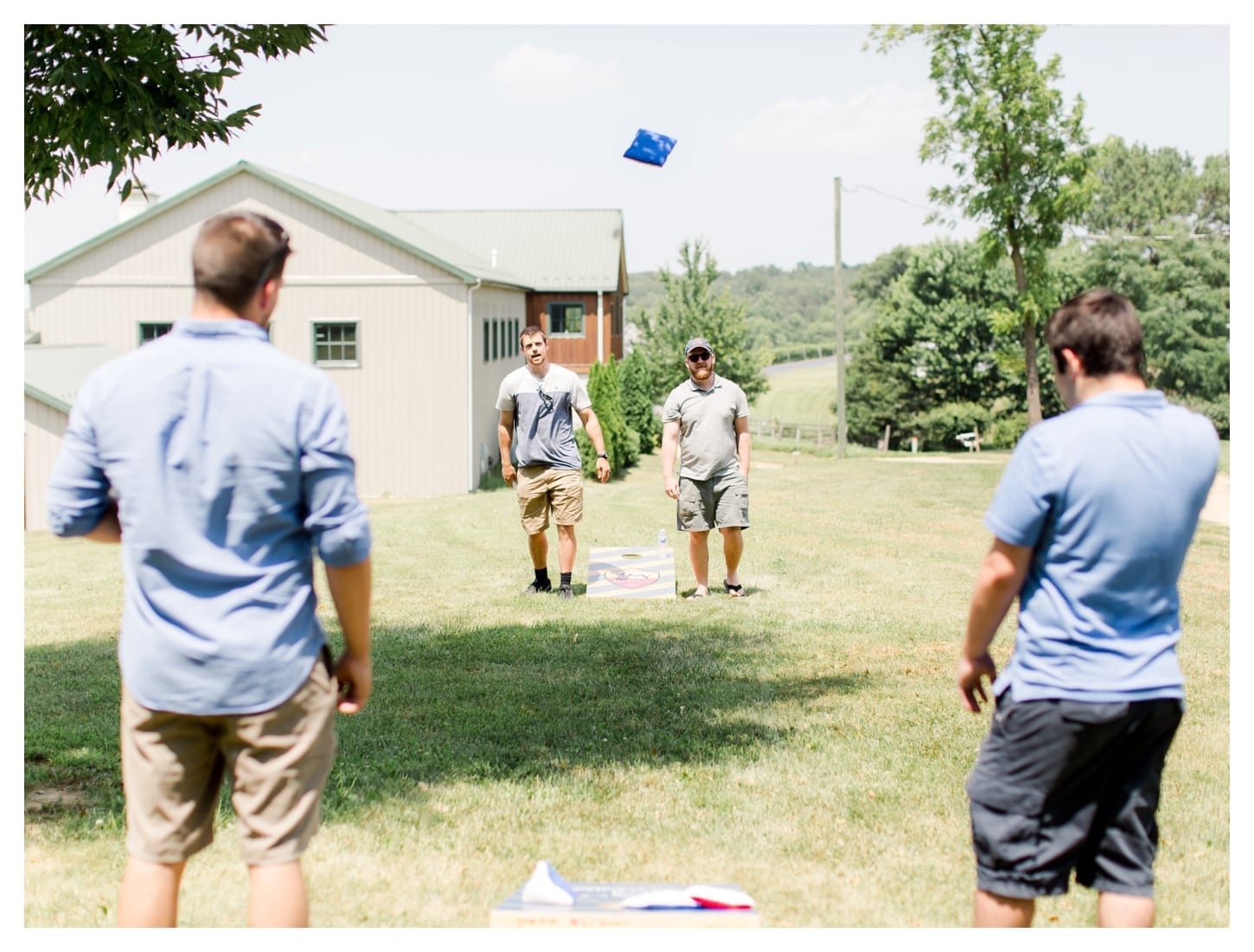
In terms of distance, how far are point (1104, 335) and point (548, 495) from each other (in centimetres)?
744

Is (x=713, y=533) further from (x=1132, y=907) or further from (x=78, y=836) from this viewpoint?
(x=1132, y=907)

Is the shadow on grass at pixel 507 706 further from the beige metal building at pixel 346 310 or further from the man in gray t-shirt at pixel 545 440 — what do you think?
the beige metal building at pixel 346 310

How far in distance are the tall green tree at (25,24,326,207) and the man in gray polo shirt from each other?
4.58 m

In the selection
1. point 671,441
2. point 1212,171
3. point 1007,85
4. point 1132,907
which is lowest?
point 1132,907

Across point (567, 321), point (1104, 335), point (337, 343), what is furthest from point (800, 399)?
point (1104, 335)

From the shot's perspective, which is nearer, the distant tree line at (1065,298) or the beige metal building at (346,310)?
the beige metal building at (346,310)

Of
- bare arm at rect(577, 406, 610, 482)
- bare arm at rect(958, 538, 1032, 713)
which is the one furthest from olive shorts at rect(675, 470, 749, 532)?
bare arm at rect(958, 538, 1032, 713)

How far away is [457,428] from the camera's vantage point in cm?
2823

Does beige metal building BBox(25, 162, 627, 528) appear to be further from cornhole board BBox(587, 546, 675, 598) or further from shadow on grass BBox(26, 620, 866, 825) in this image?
shadow on grass BBox(26, 620, 866, 825)

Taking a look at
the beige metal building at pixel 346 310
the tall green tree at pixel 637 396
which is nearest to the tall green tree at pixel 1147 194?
the tall green tree at pixel 637 396

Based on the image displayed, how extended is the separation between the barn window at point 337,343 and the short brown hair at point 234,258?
2554cm

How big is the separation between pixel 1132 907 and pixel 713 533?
11.9 metres

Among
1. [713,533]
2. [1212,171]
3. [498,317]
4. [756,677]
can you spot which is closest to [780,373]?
[1212,171]

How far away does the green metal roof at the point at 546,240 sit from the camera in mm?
43000
